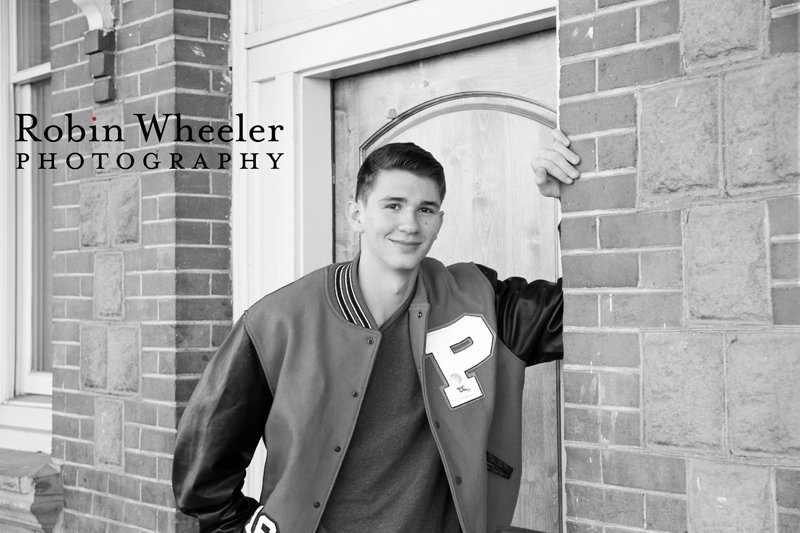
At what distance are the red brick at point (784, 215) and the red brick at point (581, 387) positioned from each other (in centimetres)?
60

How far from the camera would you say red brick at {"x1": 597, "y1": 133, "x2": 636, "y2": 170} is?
2.45 meters

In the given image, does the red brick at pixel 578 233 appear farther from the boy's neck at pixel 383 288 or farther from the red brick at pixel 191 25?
the red brick at pixel 191 25

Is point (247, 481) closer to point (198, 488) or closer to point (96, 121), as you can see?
point (198, 488)

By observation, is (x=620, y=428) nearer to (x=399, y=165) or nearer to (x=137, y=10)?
(x=399, y=165)

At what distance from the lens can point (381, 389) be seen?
8.36ft

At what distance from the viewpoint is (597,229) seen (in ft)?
8.26

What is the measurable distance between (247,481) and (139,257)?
3.41 feet

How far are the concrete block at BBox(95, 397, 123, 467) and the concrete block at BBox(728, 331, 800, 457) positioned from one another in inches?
108

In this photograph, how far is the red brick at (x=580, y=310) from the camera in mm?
2525

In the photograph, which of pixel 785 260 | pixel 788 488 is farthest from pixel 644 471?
pixel 785 260

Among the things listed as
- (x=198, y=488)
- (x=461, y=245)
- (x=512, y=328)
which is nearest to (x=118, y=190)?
(x=461, y=245)

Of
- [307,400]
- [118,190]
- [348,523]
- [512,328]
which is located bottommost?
[348,523]

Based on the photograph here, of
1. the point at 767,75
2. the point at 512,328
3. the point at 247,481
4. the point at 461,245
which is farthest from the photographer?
the point at 247,481

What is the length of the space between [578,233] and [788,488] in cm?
81
